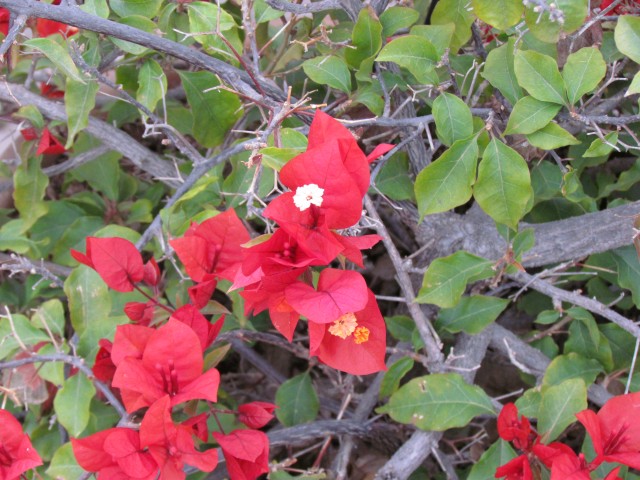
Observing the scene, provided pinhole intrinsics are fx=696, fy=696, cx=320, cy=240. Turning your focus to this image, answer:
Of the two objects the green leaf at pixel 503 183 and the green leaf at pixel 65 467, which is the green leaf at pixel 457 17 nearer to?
the green leaf at pixel 503 183

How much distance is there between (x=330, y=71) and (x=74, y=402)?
56 centimetres

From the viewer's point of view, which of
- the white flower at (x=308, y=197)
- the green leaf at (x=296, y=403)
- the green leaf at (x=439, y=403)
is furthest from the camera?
the green leaf at (x=296, y=403)

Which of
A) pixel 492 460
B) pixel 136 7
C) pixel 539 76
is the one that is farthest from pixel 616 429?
pixel 136 7

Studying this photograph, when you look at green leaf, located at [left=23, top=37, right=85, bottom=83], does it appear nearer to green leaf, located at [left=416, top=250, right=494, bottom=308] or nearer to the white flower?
the white flower

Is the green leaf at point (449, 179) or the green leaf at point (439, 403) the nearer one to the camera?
the green leaf at point (449, 179)

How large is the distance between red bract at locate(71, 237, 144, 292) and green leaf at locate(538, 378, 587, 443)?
529mm

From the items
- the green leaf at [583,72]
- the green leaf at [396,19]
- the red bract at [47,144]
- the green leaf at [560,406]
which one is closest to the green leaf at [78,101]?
the red bract at [47,144]

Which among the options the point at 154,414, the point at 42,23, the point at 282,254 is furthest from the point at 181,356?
the point at 42,23

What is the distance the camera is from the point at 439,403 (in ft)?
3.06

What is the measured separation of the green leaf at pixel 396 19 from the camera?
0.86 m

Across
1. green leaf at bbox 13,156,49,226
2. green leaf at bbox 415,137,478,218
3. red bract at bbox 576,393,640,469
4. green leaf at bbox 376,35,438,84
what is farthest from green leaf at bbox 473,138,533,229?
green leaf at bbox 13,156,49,226

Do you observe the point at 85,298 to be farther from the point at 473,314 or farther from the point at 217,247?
the point at 473,314

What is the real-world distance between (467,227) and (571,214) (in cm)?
19

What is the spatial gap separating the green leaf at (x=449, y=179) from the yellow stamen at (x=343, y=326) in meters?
0.18
